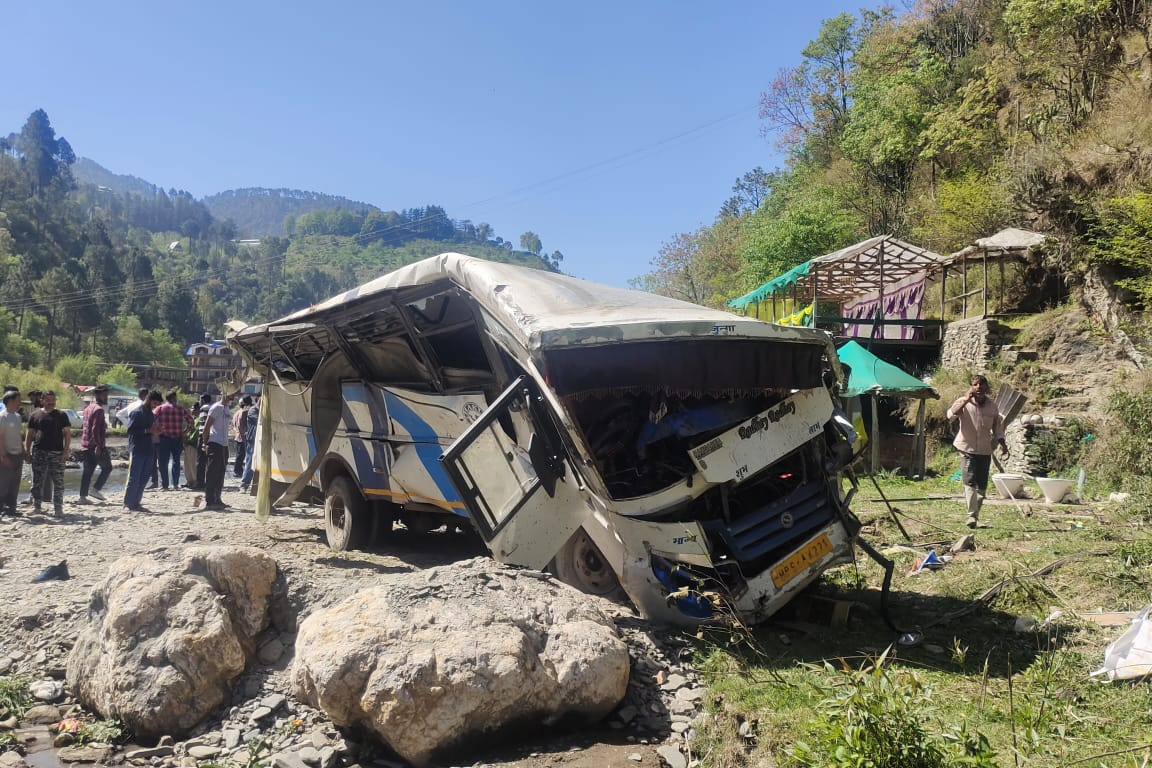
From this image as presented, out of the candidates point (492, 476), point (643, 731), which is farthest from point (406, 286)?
point (643, 731)

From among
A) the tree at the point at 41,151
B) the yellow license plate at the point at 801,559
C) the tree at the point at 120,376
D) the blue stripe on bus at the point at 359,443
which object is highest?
the tree at the point at 41,151

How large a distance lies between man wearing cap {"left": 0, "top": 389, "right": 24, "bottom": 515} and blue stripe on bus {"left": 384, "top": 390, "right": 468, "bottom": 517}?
6494 millimetres

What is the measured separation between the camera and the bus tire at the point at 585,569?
204 inches

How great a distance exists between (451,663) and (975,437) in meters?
6.74

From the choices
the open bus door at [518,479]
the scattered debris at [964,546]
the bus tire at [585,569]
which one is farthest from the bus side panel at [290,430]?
the scattered debris at [964,546]

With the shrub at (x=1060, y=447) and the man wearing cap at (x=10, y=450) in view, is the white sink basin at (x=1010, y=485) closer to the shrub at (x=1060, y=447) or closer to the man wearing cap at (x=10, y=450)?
the shrub at (x=1060, y=447)

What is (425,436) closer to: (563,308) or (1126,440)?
(563,308)

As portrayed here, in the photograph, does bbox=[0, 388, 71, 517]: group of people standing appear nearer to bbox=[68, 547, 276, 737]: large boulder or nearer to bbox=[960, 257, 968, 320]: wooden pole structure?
bbox=[68, 547, 276, 737]: large boulder

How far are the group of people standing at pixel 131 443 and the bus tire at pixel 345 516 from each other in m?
4.68

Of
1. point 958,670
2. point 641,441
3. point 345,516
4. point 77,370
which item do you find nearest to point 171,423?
point 345,516

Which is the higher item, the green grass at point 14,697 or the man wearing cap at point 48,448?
the man wearing cap at point 48,448

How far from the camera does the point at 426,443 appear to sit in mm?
6582

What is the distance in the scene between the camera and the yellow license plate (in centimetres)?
473

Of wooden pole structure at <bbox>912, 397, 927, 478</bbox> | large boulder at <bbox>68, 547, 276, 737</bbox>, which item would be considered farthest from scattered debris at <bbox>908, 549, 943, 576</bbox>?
wooden pole structure at <bbox>912, 397, 927, 478</bbox>
